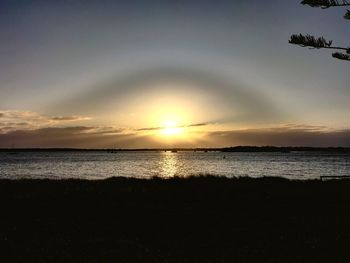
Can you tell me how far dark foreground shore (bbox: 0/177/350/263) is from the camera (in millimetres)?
11875

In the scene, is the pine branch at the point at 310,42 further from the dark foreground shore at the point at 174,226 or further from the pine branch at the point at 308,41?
the dark foreground shore at the point at 174,226

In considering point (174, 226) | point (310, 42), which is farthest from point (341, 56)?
point (174, 226)

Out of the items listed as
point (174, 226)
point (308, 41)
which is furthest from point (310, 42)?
point (174, 226)

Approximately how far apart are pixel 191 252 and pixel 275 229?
14.4ft

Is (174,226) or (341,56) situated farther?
(174,226)

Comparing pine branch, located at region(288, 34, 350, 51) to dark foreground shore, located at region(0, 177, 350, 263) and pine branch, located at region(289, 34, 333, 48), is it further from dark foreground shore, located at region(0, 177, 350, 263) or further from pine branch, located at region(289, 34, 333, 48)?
dark foreground shore, located at region(0, 177, 350, 263)

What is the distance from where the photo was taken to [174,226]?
1588cm

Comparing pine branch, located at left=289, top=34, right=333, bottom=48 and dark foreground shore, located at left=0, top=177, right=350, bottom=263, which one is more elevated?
pine branch, located at left=289, top=34, right=333, bottom=48

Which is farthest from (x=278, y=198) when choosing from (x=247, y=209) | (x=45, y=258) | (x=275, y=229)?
(x=45, y=258)

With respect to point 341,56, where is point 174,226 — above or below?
below

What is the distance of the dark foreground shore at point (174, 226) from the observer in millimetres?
11875

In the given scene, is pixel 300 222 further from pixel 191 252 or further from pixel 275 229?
pixel 191 252

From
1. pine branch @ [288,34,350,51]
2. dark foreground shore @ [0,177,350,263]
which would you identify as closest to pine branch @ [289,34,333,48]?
pine branch @ [288,34,350,51]

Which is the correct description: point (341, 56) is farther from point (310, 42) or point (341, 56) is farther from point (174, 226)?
point (174, 226)
